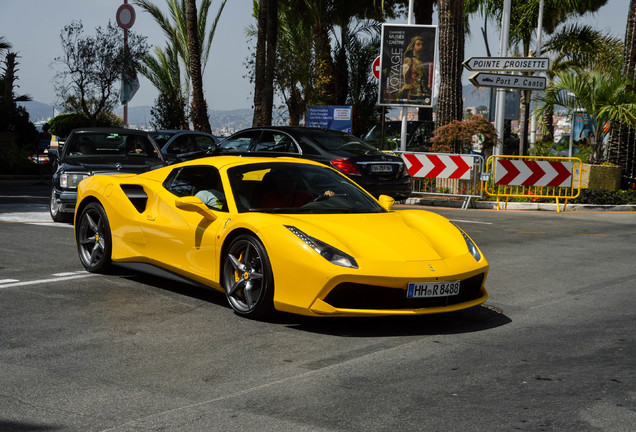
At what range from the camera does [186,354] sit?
5496 millimetres

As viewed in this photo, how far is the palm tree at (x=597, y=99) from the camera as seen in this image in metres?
21.1

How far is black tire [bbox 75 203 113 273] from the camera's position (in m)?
8.24

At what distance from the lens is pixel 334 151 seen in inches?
582

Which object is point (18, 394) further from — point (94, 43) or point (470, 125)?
point (94, 43)

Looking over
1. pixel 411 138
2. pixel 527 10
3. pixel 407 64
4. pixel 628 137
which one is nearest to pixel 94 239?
pixel 407 64

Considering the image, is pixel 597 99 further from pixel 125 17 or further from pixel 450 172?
pixel 125 17

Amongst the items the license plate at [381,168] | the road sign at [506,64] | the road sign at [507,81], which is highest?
the road sign at [506,64]

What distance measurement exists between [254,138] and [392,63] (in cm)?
839

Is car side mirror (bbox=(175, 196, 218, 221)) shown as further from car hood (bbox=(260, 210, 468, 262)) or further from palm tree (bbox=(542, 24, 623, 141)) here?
palm tree (bbox=(542, 24, 623, 141))

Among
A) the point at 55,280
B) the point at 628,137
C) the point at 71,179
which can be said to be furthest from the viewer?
the point at 628,137

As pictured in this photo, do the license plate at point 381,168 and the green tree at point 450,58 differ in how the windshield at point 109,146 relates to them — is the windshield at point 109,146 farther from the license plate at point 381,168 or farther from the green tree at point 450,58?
the green tree at point 450,58

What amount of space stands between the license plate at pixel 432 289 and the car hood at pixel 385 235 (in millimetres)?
226

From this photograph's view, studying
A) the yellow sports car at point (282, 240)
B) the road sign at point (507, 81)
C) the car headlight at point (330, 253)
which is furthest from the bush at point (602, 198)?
the car headlight at point (330, 253)

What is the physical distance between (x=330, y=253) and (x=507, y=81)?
15.4 meters
